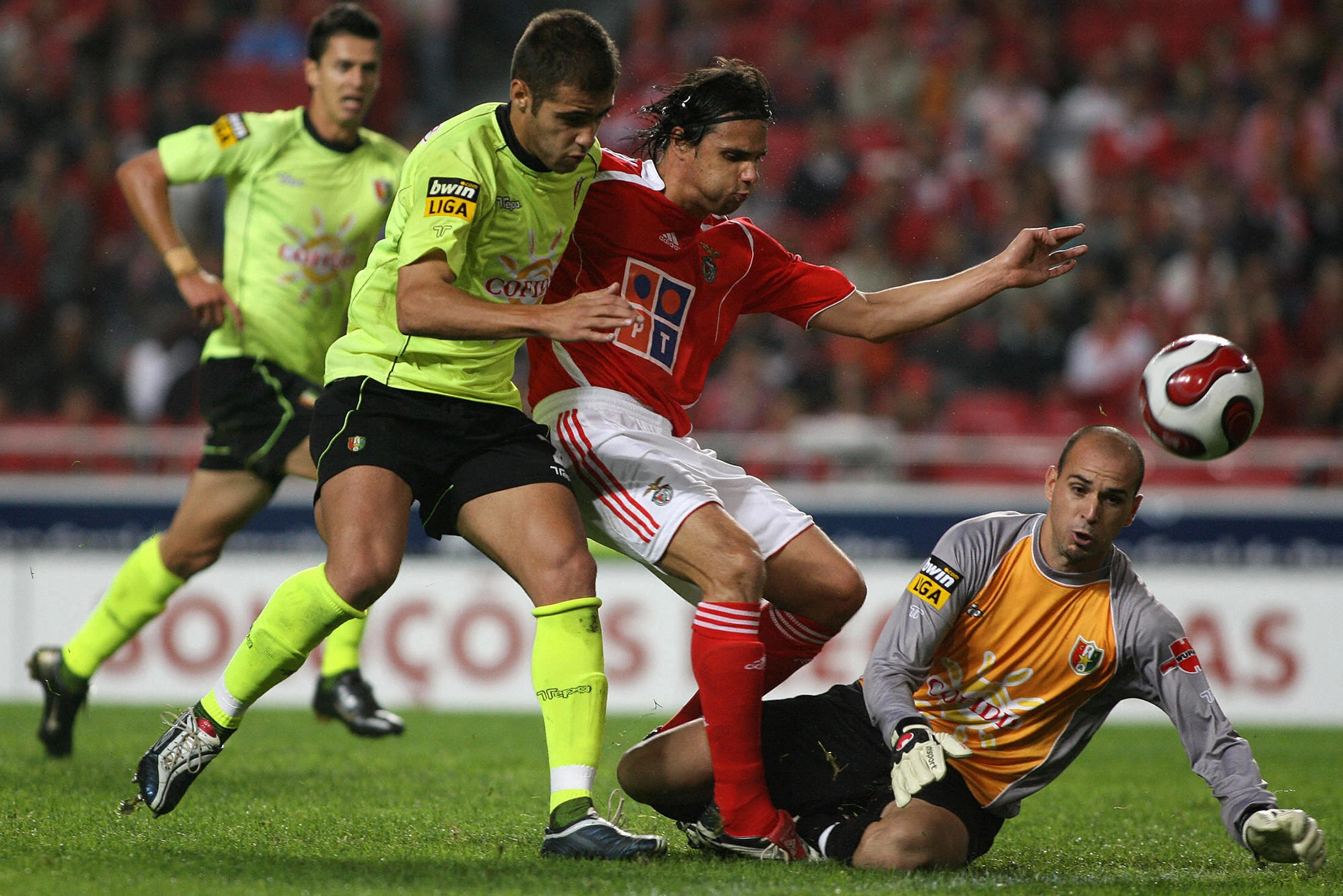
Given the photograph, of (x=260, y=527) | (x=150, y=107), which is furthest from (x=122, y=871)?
(x=150, y=107)

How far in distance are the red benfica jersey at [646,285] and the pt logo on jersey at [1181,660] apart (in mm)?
1599

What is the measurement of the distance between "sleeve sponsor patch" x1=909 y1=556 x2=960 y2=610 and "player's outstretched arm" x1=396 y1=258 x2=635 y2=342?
1082 mm

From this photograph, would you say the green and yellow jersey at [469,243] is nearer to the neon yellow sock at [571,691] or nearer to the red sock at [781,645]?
the neon yellow sock at [571,691]

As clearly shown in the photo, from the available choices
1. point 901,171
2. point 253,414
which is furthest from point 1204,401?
point 901,171

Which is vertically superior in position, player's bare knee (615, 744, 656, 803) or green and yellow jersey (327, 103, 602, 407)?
green and yellow jersey (327, 103, 602, 407)

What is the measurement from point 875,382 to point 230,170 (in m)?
5.48

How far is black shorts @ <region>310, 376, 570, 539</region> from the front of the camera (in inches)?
166

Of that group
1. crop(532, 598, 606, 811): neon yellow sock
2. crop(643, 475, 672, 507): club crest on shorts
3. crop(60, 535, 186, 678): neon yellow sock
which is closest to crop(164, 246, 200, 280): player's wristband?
crop(60, 535, 186, 678): neon yellow sock

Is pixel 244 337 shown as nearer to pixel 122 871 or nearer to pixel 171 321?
pixel 122 871

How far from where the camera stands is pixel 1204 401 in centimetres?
450

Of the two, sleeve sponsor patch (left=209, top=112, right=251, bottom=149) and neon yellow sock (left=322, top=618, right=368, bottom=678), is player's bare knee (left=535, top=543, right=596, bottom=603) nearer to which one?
neon yellow sock (left=322, top=618, right=368, bottom=678)

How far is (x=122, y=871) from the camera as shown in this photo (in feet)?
11.9

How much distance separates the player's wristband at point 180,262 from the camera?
19.6 feet

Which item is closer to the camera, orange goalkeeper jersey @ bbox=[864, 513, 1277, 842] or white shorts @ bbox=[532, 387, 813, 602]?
orange goalkeeper jersey @ bbox=[864, 513, 1277, 842]
